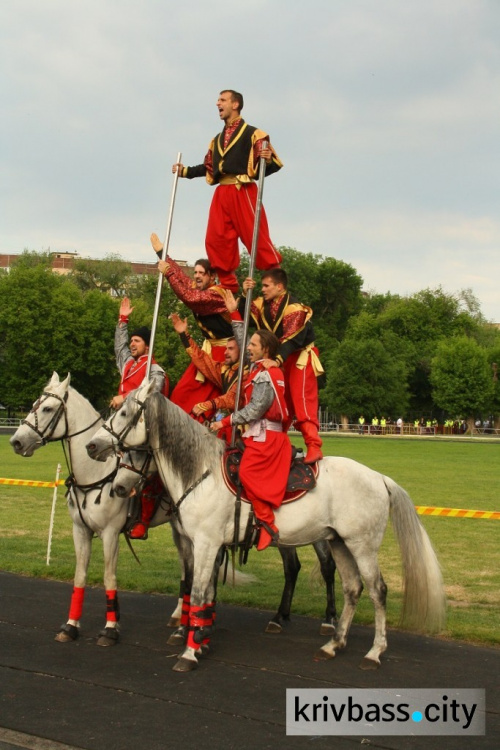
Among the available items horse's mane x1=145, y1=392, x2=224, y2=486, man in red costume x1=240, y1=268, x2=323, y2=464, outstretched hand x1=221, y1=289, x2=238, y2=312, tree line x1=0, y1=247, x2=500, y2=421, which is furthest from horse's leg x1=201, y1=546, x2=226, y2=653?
tree line x1=0, y1=247, x2=500, y2=421

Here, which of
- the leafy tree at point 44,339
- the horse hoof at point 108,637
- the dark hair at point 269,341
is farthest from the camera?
the leafy tree at point 44,339

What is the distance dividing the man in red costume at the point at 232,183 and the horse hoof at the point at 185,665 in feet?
13.1

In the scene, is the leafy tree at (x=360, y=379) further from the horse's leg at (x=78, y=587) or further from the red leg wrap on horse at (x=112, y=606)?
the red leg wrap on horse at (x=112, y=606)

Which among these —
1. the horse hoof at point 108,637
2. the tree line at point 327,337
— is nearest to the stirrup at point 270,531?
the horse hoof at point 108,637

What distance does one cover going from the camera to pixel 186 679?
24.0ft

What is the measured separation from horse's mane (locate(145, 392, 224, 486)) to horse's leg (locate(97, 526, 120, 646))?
43.2 inches

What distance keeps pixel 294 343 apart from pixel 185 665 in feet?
10.3

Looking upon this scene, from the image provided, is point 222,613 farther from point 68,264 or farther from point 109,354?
point 68,264

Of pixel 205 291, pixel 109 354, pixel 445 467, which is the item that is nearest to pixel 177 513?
pixel 205 291

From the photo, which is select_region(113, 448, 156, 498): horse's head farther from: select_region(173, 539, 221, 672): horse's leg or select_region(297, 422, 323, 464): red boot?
select_region(297, 422, 323, 464): red boot

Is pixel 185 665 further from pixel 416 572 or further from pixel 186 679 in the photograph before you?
pixel 416 572

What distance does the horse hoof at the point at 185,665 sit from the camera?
24.7 feet

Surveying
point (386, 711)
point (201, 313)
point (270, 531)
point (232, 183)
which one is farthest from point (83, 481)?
point (386, 711)

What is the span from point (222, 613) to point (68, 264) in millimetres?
107551
